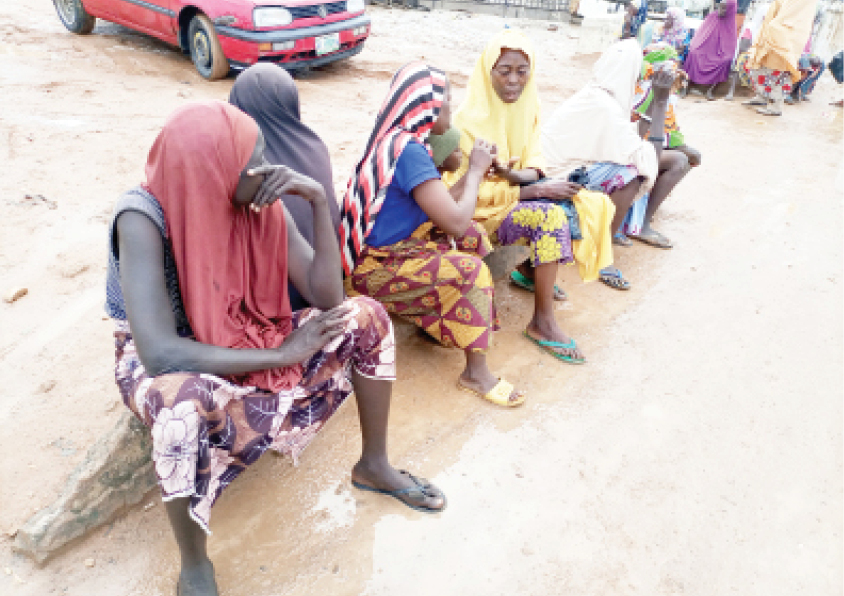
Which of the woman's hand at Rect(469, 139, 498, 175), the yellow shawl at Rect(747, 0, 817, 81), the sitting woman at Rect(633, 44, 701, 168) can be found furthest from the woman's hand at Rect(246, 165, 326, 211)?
the yellow shawl at Rect(747, 0, 817, 81)

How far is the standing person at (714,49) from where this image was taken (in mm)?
9477

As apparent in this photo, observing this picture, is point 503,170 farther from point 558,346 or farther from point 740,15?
point 740,15

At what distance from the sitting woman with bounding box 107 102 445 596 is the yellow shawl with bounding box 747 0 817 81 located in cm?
977

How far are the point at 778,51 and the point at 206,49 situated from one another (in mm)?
8356

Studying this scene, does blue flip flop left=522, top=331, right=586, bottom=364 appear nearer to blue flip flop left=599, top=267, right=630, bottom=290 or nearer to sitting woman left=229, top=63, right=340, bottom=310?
blue flip flop left=599, top=267, right=630, bottom=290

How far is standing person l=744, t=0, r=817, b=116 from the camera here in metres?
8.89

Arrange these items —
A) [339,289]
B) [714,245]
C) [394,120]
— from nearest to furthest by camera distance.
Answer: [339,289], [394,120], [714,245]

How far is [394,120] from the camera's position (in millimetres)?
2562

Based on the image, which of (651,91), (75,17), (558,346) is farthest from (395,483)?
(75,17)

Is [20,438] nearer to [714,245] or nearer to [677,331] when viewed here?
[677,331]

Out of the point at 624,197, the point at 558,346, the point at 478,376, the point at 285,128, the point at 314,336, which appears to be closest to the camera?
the point at 314,336

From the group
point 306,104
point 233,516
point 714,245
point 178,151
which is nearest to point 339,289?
point 178,151

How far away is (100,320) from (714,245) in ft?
14.2

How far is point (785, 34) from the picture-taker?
8.95 m
